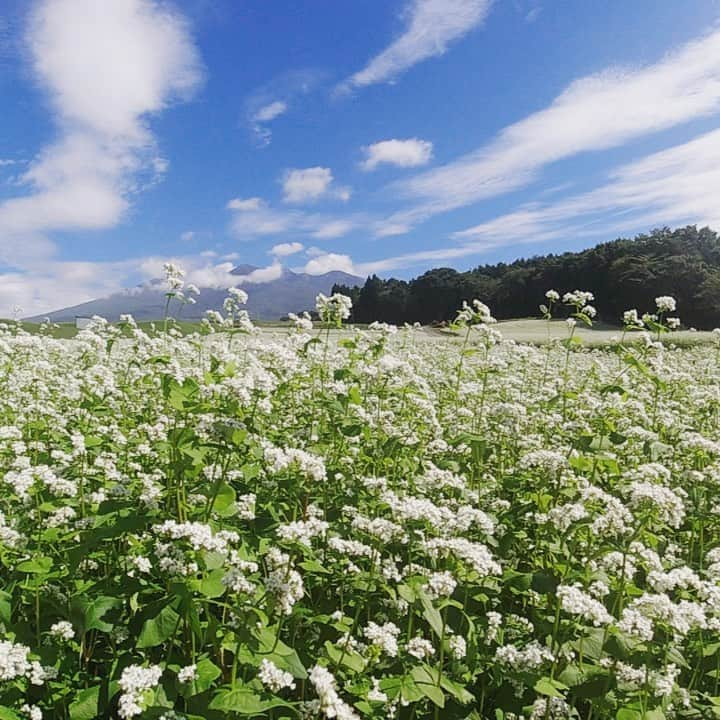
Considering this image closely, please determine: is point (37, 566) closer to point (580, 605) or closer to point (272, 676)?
point (272, 676)

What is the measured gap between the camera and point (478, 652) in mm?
3932

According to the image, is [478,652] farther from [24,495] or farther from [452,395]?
[452,395]

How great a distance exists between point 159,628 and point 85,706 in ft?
1.85

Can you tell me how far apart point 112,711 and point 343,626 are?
5.24 feet

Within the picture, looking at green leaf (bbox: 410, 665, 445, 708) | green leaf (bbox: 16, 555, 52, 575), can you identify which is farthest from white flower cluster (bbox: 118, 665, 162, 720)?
green leaf (bbox: 410, 665, 445, 708)

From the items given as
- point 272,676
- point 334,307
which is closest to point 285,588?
point 272,676

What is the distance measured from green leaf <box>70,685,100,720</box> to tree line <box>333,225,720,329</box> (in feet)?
141

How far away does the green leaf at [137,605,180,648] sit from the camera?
303cm

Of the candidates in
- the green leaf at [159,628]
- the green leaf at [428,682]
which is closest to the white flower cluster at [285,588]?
the green leaf at [159,628]

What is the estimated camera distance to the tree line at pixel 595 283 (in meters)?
64.4

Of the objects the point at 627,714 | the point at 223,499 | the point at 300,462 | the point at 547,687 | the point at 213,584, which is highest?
the point at 300,462

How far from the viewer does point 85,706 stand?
301 centimetres

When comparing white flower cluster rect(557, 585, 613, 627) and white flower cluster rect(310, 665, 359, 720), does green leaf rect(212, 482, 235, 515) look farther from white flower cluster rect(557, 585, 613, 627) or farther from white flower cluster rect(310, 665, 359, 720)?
white flower cluster rect(557, 585, 613, 627)

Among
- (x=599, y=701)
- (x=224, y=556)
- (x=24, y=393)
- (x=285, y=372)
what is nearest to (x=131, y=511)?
A: (x=224, y=556)
